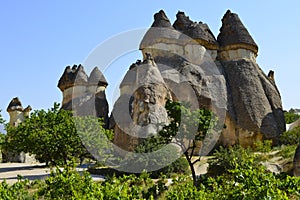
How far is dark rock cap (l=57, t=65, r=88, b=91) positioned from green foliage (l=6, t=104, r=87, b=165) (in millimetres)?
16348

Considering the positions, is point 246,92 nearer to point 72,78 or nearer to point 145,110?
point 145,110

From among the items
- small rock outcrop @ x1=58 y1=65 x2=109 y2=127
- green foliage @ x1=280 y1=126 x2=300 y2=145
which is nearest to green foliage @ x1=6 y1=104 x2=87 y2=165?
green foliage @ x1=280 y1=126 x2=300 y2=145

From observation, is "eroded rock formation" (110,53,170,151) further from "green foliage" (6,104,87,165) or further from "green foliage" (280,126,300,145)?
"green foliage" (280,126,300,145)

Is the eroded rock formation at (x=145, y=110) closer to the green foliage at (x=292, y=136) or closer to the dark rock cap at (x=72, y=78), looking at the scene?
the green foliage at (x=292, y=136)

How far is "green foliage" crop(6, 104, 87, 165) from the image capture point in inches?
579

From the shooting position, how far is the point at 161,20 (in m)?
27.3

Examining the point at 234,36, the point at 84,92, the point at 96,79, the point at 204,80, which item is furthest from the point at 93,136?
the point at 96,79

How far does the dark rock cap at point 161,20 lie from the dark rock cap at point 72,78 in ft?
28.4

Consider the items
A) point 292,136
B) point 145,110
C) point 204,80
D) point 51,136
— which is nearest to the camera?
point 51,136

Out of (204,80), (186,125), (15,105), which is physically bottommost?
(186,125)

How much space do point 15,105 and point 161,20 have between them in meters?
14.4

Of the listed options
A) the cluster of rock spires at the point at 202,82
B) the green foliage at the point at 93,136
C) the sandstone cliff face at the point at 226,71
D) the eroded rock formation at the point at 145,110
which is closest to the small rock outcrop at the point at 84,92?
the cluster of rock spires at the point at 202,82

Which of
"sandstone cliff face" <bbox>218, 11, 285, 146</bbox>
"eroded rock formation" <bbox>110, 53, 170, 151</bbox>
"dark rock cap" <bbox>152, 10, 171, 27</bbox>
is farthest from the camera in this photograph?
"dark rock cap" <bbox>152, 10, 171, 27</bbox>

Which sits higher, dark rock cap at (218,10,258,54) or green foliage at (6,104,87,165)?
dark rock cap at (218,10,258,54)
